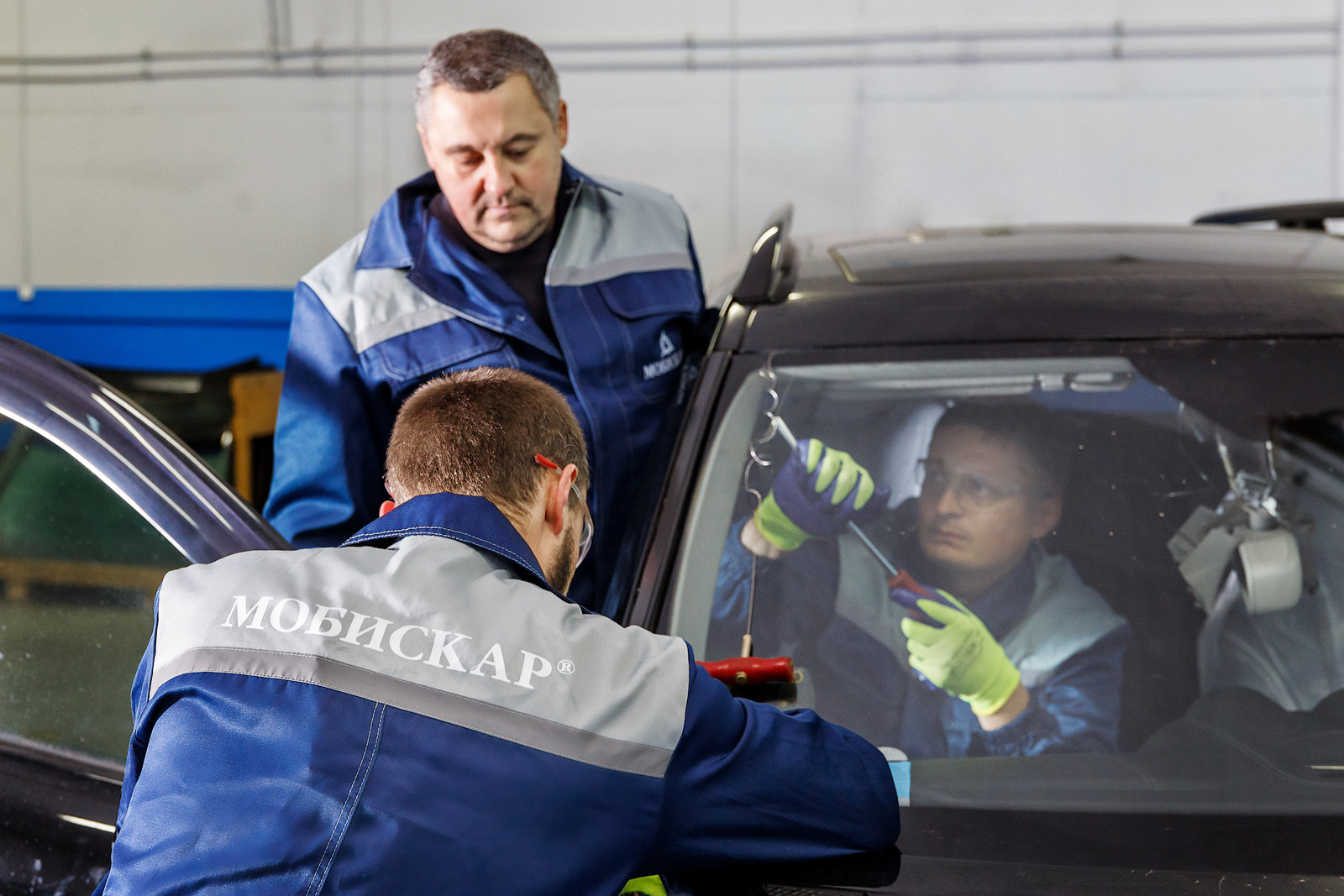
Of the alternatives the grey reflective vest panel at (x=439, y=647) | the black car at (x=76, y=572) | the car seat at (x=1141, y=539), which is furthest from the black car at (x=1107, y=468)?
the black car at (x=76, y=572)

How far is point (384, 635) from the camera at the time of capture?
0.95 m

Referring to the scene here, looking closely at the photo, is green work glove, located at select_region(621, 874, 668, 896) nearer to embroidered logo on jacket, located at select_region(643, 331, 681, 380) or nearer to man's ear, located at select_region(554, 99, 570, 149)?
embroidered logo on jacket, located at select_region(643, 331, 681, 380)

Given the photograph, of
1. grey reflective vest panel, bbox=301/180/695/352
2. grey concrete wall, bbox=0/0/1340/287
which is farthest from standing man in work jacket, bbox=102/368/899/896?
grey concrete wall, bbox=0/0/1340/287

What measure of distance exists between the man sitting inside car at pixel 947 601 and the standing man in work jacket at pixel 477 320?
1.20 feet

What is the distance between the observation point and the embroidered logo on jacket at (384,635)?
0.95 metres

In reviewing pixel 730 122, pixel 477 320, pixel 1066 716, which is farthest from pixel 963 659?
pixel 730 122

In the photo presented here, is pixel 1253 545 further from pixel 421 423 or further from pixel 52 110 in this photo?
pixel 52 110

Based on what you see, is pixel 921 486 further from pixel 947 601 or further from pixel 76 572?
pixel 76 572

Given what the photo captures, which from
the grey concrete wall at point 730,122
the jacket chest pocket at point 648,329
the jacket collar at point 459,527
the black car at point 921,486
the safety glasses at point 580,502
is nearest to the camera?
the jacket collar at point 459,527

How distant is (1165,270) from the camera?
1605 mm

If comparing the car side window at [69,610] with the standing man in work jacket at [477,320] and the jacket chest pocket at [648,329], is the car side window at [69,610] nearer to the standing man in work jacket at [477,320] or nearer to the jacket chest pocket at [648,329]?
the standing man in work jacket at [477,320]

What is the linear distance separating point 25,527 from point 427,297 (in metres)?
0.71

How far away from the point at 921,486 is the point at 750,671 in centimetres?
44

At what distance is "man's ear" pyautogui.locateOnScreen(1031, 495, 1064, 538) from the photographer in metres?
1.50
